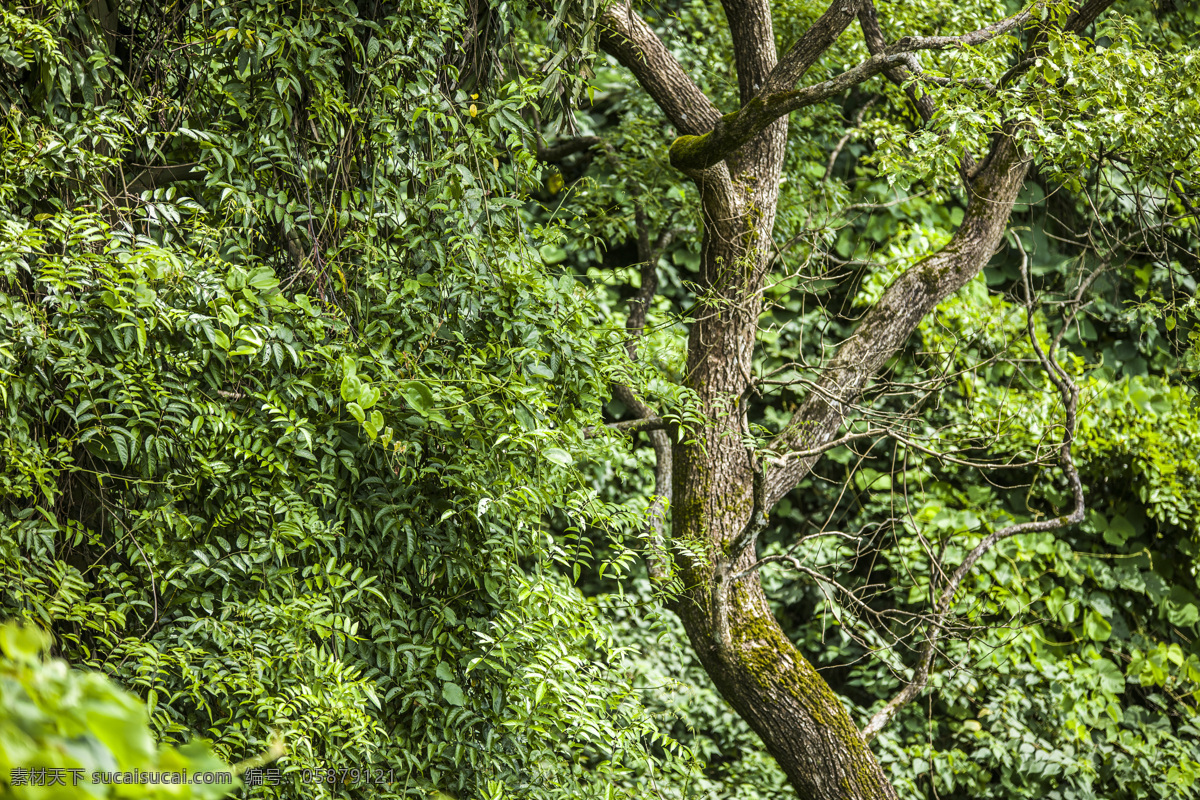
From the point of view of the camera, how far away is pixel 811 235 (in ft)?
12.4

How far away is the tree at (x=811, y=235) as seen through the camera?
2.66m

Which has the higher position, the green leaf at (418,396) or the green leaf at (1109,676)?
the green leaf at (1109,676)

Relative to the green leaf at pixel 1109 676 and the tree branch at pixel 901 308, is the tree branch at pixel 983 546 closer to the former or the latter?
the tree branch at pixel 901 308

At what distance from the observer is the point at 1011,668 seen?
14.6 feet

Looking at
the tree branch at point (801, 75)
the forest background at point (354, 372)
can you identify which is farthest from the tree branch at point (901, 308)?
the tree branch at point (801, 75)

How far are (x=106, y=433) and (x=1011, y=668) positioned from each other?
4399 mm

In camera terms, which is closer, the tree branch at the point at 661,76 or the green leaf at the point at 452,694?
the green leaf at the point at 452,694

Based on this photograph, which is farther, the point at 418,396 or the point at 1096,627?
the point at 1096,627

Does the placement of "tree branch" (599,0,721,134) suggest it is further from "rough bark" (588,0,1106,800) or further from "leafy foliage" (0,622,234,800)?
"leafy foliage" (0,622,234,800)

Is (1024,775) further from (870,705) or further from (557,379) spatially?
(557,379)

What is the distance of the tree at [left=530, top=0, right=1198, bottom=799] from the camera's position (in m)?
2.66

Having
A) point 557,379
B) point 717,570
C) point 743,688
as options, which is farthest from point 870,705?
point 557,379

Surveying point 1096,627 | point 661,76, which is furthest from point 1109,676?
point 661,76

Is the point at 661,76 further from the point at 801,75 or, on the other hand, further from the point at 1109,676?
the point at 1109,676
